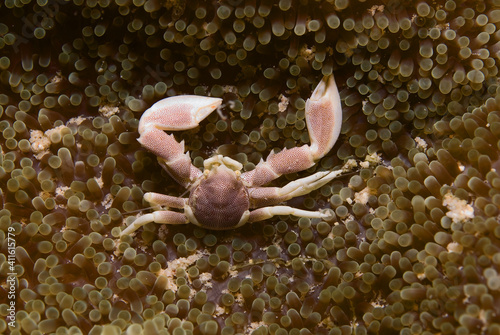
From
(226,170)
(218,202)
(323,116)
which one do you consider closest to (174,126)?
(226,170)

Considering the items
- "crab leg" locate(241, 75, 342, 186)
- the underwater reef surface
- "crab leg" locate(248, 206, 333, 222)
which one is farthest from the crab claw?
"crab leg" locate(248, 206, 333, 222)

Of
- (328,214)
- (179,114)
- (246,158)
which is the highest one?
(179,114)

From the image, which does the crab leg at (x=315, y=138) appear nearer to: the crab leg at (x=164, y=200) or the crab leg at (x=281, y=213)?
the crab leg at (x=281, y=213)

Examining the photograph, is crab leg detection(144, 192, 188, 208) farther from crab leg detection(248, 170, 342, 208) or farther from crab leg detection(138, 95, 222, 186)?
crab leg detection(248, 170, 342, 208)

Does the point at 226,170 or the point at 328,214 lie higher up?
the point at 226,170

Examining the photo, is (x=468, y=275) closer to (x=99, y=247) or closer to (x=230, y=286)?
(x=230, y=286)

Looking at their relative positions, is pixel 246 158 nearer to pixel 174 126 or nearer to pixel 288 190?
pixel 288 190
